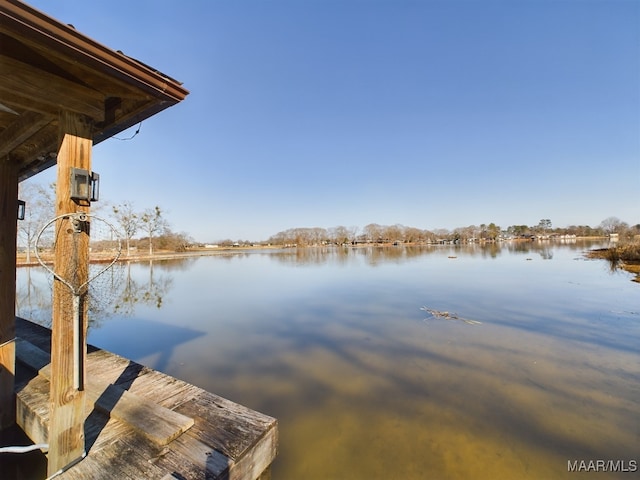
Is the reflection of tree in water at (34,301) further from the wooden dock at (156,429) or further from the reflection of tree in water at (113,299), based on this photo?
the wooden dock at (156,429)

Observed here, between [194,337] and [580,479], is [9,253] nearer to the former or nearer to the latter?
[194,337]

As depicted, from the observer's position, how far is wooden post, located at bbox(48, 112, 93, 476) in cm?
163

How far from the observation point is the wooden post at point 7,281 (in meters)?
2.38

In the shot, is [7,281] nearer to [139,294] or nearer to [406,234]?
[139,294]

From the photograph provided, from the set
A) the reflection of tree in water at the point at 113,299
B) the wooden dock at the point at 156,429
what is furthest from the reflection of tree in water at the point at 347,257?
the wooden dock at the point at 156,429

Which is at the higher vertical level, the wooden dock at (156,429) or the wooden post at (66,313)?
the wooden post at (66,313)

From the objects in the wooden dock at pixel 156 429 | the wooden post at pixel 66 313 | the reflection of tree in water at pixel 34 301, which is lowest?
the reflection of tree in water at pixel 34 301

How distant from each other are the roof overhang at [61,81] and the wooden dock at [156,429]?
2.37 meters

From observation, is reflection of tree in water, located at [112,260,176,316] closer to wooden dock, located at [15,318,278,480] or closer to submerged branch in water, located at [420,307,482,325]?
wooden dock, located at [15,318,278,480]

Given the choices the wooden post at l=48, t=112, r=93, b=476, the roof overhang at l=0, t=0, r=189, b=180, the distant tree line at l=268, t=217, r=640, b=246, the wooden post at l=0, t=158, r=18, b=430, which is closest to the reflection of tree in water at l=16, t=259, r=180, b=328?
the wooden post at l=0, t=158, r=18, b=430

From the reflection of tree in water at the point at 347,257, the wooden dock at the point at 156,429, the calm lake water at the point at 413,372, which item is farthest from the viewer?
the reflection of tree in water at the point at 347,257

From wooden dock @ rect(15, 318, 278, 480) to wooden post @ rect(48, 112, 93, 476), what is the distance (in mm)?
199

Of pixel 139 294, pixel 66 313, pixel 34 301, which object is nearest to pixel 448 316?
pixel 66 313

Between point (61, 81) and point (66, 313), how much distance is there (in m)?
1.48
